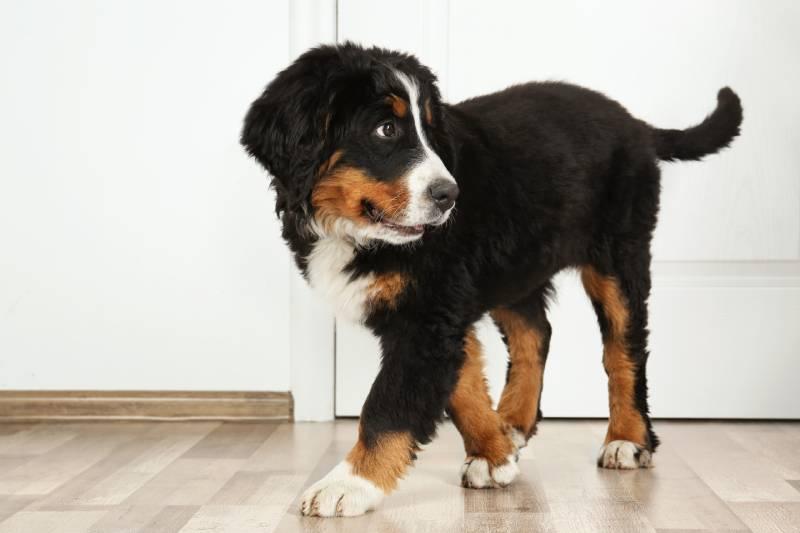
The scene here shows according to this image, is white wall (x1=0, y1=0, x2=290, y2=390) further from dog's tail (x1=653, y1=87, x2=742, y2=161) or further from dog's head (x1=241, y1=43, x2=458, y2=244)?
dog's tail (x1=653, y1=87, x2=742, y2=161)

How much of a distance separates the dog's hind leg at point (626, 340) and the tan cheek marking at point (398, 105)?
81 centimetres

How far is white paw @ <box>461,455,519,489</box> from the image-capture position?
92.1 inches

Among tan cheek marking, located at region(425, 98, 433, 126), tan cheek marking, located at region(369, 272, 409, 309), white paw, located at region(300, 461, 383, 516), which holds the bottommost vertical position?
white paw, located at region(300, 461, 383, 516)

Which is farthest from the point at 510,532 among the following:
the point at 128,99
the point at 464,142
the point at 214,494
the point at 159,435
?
the point at 128,99

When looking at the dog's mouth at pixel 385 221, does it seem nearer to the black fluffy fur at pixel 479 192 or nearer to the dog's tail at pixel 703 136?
the black fluffy fur at pixel 479 192

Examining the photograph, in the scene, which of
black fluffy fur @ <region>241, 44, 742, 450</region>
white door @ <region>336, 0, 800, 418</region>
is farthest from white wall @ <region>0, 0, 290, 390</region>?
black fluffy fur @ <region>241, 44, 742, 450</region>

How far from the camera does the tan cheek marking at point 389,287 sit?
2.19 meters

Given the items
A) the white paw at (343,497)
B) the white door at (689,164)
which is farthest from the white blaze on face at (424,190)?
the white door at (689,164)

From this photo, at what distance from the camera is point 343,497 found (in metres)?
2.08

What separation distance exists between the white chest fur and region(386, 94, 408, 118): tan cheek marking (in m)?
0.30

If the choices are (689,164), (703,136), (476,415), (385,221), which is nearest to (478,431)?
Answer: (476,415)

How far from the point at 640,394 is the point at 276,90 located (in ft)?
4.07

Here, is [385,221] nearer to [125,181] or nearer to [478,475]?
[478,475]

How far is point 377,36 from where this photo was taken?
10.7ft
